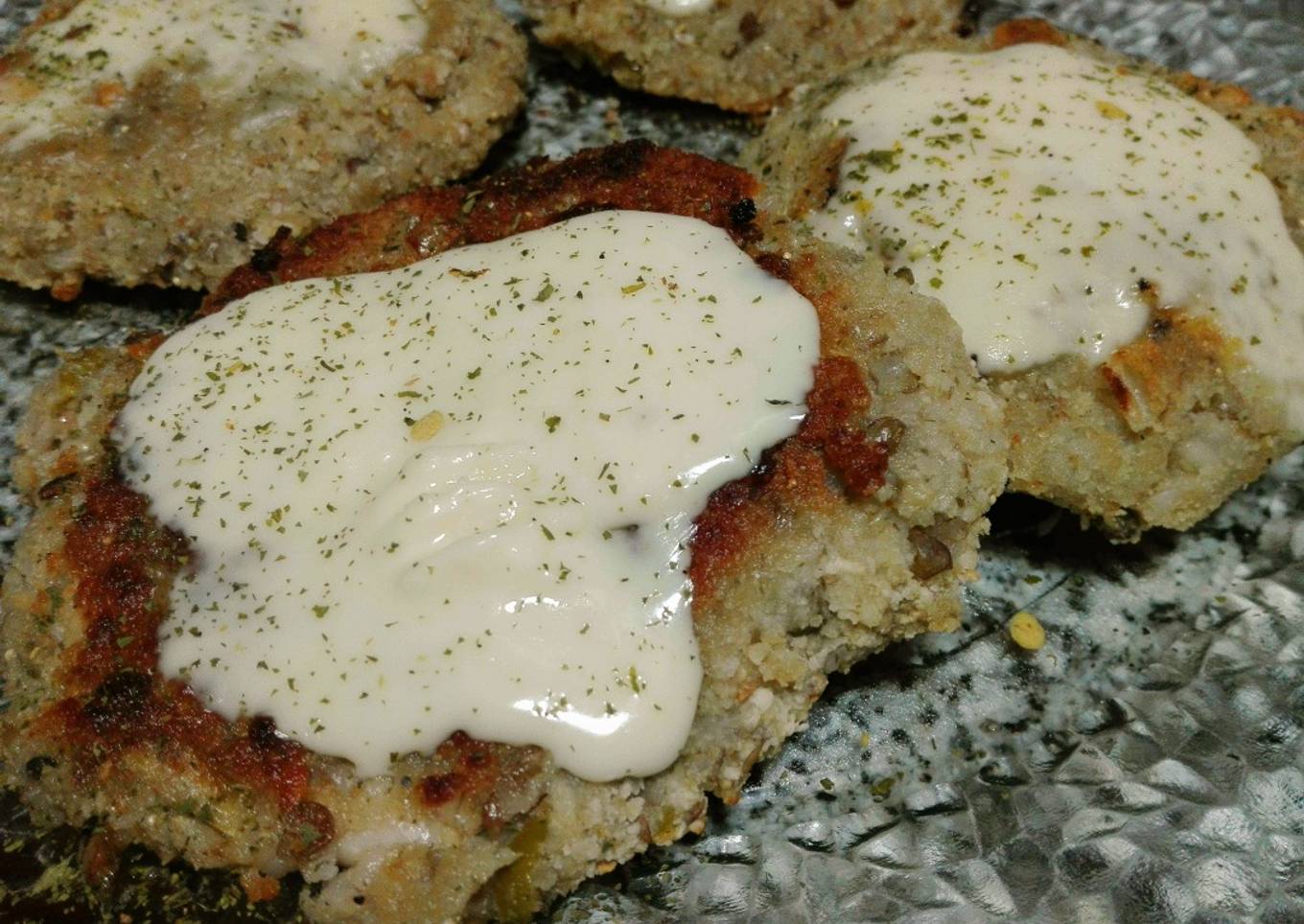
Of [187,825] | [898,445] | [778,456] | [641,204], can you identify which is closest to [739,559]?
[778,456]

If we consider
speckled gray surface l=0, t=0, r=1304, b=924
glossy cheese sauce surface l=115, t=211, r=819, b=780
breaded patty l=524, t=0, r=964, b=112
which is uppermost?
breaded patty l=524, t=0, r=964, b=112

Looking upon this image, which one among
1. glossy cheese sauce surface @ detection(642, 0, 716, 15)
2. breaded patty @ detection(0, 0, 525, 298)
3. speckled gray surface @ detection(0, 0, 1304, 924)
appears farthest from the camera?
glossy cheese sauce surface @ detection(642, 0, 716, 15)

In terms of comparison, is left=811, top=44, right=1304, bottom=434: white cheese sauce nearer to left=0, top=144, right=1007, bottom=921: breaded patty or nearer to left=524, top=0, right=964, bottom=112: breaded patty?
left=0, top=144, right=1007, bottom=921: breaded patty

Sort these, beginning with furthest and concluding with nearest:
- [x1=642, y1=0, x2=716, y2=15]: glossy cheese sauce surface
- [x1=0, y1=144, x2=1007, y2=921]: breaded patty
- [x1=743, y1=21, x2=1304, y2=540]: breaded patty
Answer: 1. [x1=642, y1=0, x2=716, y2=15]: glossy cheese sauce surface
2. [x1=743, y1=21, x2=1304, y2=540]: breaded patty
3. [x1=0, y1=144, x2=1007, y2=921]: breaded patty

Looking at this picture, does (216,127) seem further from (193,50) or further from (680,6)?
(680,6)

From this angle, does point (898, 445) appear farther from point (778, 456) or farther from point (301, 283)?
point (301, 283)

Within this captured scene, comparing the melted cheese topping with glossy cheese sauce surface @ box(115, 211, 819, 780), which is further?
the melted cheese topping

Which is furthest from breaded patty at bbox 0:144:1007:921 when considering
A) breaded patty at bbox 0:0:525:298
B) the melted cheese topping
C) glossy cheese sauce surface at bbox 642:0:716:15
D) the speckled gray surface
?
glossy cheese sauce surface at bbox 642:0:716:15
